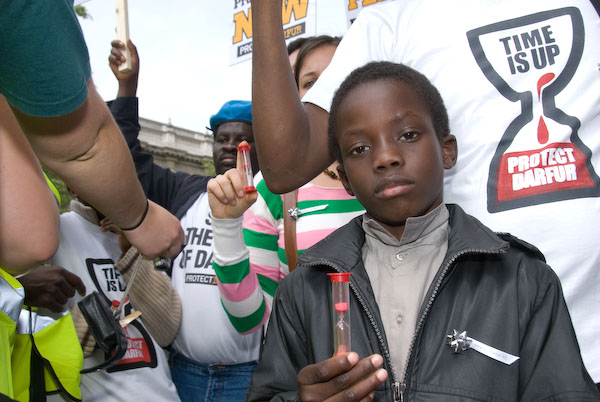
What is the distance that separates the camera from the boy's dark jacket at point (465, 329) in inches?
44.1

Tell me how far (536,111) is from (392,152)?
1.27ft

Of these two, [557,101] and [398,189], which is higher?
[557,101]

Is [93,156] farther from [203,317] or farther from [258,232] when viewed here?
[203,317]

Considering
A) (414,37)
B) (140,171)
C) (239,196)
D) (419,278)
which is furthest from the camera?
(140,171)

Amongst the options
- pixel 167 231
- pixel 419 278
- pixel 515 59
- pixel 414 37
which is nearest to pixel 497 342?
pixel 419 278

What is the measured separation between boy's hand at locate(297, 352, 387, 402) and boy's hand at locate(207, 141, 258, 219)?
103 centimetres

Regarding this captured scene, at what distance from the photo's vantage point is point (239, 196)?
6.55 feet

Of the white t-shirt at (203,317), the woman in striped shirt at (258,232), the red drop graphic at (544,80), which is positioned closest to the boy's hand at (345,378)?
the red drop graphic at (544,80)

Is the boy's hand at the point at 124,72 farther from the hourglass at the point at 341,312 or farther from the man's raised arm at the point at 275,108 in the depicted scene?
the hourglass at the point at 341,312

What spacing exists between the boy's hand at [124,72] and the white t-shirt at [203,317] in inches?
37.3

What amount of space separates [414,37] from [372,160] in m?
0.44

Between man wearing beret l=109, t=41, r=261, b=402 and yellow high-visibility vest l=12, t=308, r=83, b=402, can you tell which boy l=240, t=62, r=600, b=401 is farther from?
man wearing beret l=109, t=41, r=261, b=402

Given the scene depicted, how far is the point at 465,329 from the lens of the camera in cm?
118

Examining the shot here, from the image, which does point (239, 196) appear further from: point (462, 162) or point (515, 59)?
point (515, 59)
